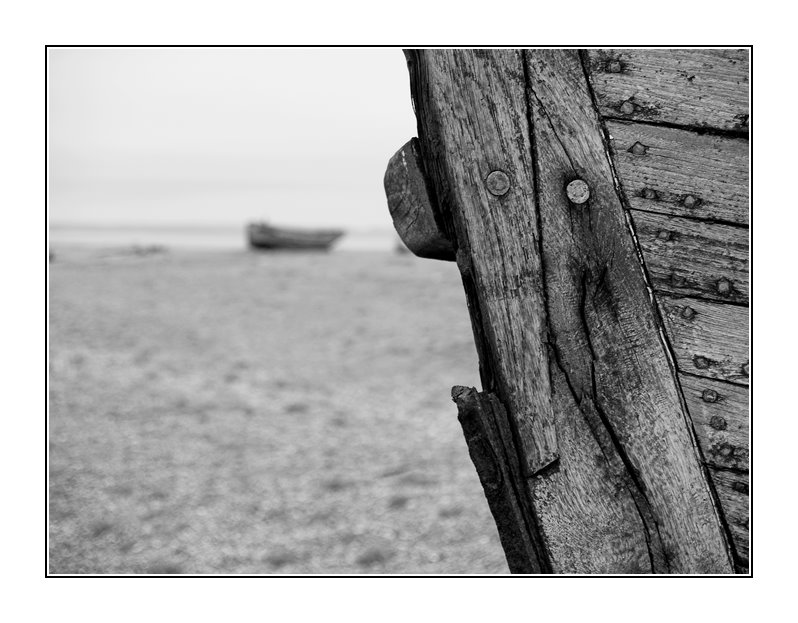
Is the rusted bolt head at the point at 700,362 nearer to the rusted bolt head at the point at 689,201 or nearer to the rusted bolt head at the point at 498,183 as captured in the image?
the rusted bolt head at the point at 689,201

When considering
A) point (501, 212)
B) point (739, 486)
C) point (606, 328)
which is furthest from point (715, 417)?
point (501, 212)

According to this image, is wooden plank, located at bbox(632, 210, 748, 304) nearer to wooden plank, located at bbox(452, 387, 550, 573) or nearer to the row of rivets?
the row of rivets

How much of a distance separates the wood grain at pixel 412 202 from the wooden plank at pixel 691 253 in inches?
13.0

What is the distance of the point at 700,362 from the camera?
3.90 feet

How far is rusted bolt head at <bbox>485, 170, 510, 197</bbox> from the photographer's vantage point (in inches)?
45.9

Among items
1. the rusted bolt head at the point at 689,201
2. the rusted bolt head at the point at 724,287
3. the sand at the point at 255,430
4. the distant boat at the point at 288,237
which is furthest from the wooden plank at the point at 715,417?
the distant boat at the point at 288,237

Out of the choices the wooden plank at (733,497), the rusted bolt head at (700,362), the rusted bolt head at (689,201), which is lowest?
the wooden plank at (733,497)

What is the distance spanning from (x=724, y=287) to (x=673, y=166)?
0.22 metres

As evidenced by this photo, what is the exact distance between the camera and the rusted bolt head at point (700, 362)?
1.19 m

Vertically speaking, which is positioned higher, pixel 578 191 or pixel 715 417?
pixel 578 191

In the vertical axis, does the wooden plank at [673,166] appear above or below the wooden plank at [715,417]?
above

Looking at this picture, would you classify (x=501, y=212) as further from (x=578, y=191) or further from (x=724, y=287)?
(x=724, y=287)

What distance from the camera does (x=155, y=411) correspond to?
6738 millimetres

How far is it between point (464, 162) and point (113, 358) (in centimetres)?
770
